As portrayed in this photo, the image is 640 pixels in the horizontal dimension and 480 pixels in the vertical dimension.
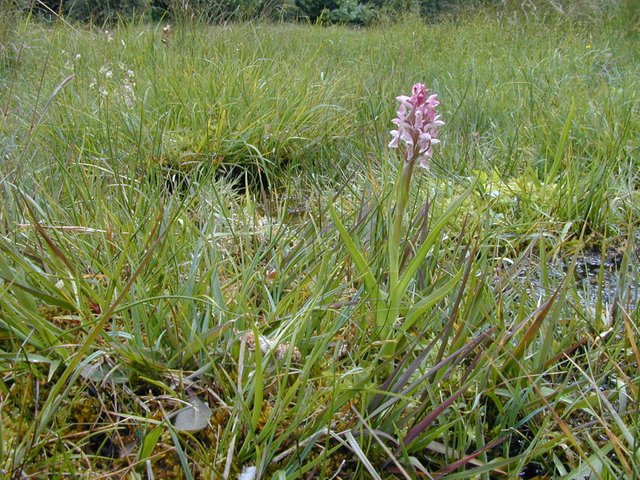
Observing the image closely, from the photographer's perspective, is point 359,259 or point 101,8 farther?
point 101,8

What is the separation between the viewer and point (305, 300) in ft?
4.28

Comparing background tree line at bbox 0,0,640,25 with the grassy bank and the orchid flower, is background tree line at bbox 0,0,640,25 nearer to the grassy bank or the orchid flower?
the grassy bank

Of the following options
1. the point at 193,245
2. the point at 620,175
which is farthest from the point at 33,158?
the point at 620,175

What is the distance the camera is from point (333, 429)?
980 mm

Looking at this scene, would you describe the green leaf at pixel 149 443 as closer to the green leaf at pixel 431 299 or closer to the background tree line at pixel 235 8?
the green leaf at pixel 431 299

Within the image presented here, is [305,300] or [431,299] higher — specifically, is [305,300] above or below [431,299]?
below

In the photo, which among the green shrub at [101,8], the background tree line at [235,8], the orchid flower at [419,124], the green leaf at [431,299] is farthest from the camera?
the green shrub at [101,8]

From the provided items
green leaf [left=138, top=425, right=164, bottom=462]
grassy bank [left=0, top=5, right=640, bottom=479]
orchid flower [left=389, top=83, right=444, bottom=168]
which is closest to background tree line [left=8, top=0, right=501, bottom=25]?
grassy bank [left=0, top=5, right=640, bottom=479]

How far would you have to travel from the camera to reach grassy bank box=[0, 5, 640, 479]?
933mm

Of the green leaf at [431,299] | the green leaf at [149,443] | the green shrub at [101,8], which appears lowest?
the green leaf at [149,443]

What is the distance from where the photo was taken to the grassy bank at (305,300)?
0.93 meters

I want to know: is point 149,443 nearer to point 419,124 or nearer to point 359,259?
point 359,259

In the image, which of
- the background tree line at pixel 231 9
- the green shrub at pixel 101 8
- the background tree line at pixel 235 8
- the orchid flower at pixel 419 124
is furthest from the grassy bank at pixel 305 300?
the green shrub at pixel 101 8

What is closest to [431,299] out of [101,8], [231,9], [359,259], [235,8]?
[359,259]
